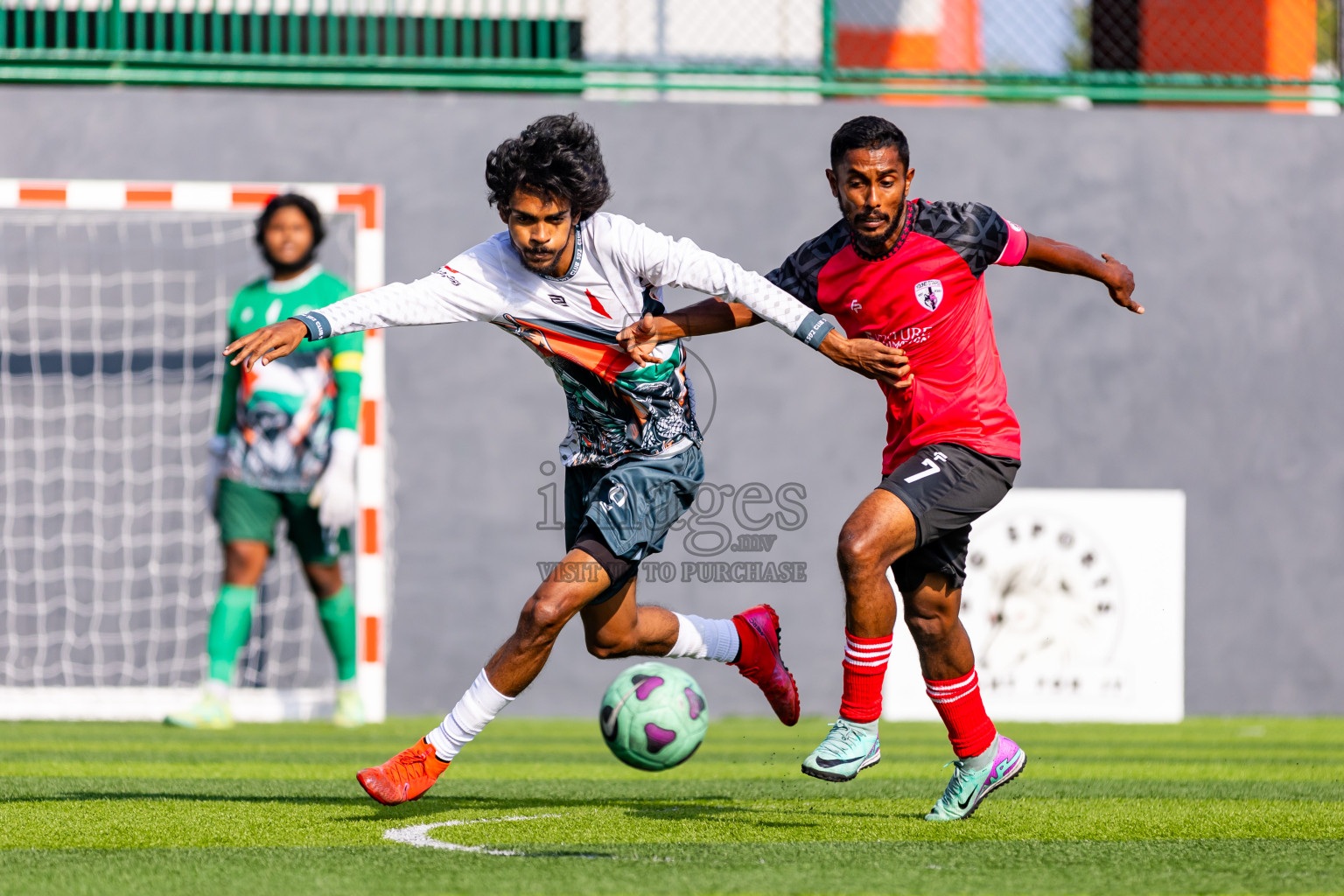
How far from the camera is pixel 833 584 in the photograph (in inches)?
357

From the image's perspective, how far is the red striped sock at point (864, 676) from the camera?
4.62 metres

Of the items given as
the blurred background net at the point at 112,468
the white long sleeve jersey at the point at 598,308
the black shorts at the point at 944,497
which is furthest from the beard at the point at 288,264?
the black shorts at the point at 944,497

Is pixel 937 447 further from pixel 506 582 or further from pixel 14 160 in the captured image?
pixel 14 160

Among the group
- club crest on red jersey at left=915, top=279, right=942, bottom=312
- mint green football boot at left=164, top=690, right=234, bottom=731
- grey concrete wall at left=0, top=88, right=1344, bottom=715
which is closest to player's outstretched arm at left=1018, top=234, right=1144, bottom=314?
club crest on red jersey at left=915, top=279, right=942, bottom=312

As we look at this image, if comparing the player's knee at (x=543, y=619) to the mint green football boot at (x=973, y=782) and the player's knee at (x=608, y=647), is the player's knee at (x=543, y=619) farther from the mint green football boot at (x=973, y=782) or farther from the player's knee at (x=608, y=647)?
the mint green football boot at (x=973, y=782)

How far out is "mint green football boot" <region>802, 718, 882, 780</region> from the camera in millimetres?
4477

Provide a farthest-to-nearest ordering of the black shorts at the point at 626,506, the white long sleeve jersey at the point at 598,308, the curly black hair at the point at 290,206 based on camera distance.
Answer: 1. the curly black hair at the point at 290,206
2. the black shorts at the point at 626,506
3. the white long sleeve jersey at the point at 598,308

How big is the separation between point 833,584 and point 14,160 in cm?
549

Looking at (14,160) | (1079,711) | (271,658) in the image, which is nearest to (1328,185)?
(1079,711)

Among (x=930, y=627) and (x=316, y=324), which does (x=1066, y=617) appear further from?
(x=316, y=324)

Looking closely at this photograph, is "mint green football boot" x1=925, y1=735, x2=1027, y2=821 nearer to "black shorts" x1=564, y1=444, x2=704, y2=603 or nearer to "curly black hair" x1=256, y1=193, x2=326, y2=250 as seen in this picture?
"black shorts" x1=564, y1=444, x2=704, y2=603

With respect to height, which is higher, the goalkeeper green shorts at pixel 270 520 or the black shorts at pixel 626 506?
the black shorts at pixel 626 506

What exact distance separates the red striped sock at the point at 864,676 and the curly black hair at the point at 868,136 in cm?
148

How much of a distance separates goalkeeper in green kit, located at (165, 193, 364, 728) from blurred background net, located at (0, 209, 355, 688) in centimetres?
70
